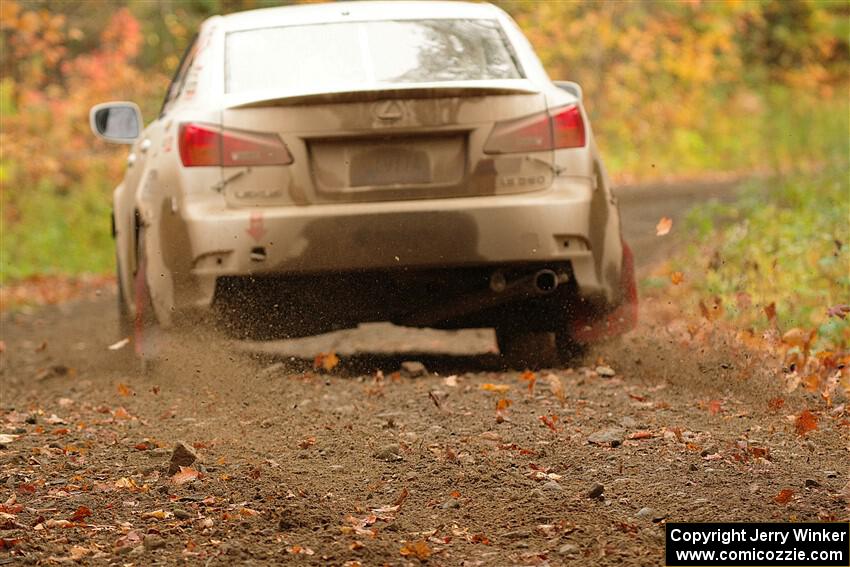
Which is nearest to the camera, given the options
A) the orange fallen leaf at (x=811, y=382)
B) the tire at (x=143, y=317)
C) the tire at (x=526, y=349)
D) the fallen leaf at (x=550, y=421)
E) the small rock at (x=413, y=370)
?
the fallen leaf at (x=550, y=421)

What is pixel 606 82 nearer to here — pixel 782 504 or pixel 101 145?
pixel 101 145

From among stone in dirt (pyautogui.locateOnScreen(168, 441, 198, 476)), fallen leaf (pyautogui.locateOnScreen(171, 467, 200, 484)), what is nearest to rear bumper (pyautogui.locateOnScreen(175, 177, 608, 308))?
stone in dirt (pyautogui.locateOnScreen(168, 441, 198, 476))

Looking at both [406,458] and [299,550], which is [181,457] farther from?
[299,550]

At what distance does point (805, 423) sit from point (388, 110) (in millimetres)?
2241

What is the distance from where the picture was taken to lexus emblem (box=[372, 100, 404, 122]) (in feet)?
20.8

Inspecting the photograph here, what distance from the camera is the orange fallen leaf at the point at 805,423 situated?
525 centimetres

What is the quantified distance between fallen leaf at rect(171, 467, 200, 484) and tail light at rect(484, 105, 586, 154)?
2.18 meters

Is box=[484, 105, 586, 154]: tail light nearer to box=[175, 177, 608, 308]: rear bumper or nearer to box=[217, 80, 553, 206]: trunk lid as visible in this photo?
box=[217, 80, 553, 206]: trunk lid

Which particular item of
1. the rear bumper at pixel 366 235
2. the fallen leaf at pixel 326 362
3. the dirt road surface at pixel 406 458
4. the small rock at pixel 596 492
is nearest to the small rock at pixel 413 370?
the dirt road surface at pixel 406 458

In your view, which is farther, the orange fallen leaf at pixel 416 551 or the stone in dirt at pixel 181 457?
the stone in dirt at pixel 181 457

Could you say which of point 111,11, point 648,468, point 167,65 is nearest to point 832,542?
point 648,468

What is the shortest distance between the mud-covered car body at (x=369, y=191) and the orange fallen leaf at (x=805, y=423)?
1557mm

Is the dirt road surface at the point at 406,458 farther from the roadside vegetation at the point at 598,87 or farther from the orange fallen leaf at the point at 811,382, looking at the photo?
the roadside vegetation at the point at 598,87

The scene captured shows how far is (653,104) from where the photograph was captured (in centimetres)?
2906
